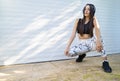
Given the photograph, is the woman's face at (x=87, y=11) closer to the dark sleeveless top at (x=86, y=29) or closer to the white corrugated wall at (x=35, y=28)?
the dark sleeveless top at (x=86, y=29)

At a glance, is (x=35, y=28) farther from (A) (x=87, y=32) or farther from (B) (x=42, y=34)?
(A) (x=87, y=32)

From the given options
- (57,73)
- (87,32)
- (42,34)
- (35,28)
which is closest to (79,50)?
(87,32)

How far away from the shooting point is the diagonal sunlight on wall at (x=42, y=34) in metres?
4.52

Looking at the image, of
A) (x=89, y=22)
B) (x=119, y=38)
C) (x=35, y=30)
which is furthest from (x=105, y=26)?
(x=35, y=30)

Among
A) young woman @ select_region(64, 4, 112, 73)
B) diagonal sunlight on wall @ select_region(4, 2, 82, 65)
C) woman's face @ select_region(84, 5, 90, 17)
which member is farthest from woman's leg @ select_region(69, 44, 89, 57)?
diagonal sunlight on wall @ select_region(4, 2, 82, 65)

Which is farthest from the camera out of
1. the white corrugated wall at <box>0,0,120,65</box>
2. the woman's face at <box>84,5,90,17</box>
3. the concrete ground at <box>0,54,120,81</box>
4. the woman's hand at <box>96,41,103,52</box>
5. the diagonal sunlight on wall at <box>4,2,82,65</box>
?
the diagonal sunlight on wall at <box>4,2,82,65</box>

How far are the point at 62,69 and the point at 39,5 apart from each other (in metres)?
1.63

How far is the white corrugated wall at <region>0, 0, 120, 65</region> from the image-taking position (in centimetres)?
434

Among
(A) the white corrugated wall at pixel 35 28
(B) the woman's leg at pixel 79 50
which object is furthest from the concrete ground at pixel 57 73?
(A) the white corrugated wall at pixel 35 28

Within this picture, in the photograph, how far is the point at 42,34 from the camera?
4781 mm

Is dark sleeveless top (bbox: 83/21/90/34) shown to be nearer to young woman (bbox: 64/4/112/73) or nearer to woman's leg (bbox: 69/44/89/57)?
young woman (bbox: 64/4/112/73)

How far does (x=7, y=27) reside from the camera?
4320mm

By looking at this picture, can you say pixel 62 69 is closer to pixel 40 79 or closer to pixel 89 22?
pixel 40 79

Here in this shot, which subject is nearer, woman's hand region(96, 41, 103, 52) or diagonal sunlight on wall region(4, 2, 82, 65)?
woman's hand region(96, 41, 103, 52)
